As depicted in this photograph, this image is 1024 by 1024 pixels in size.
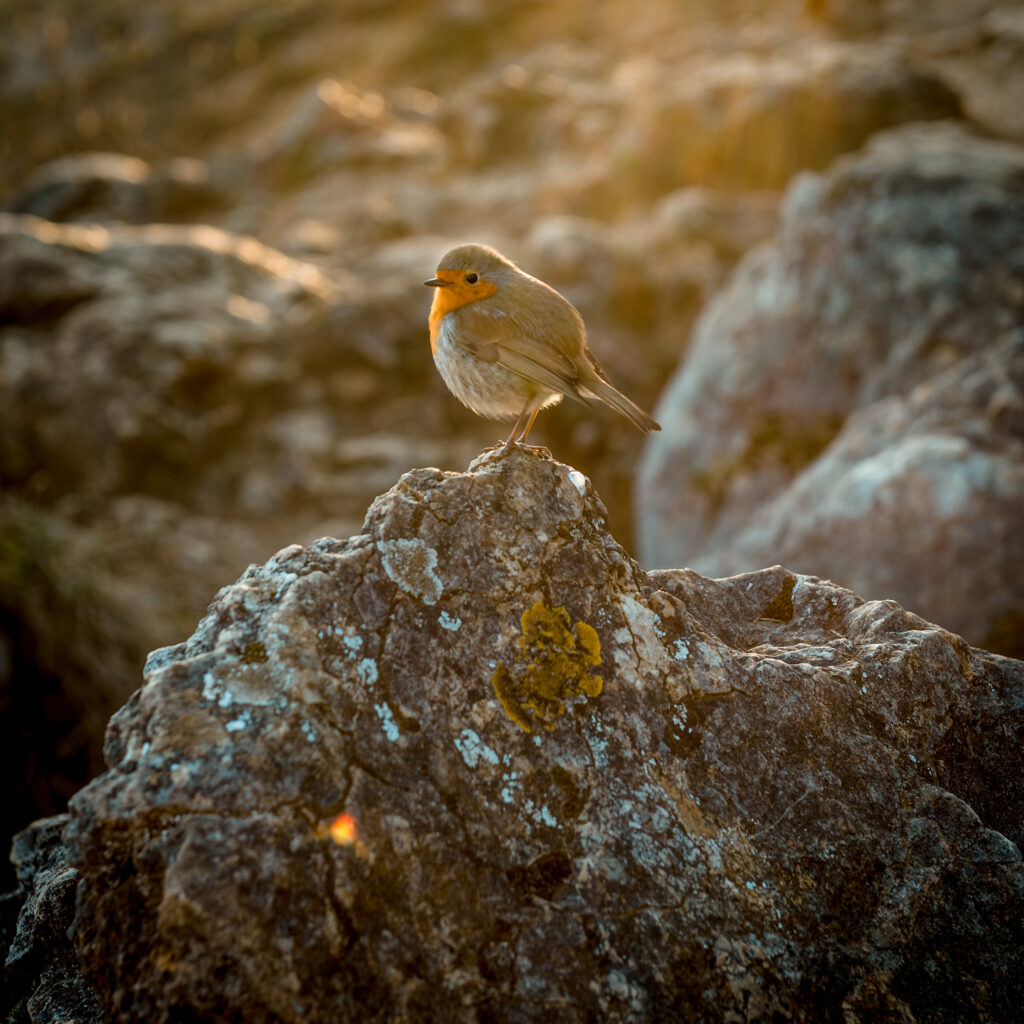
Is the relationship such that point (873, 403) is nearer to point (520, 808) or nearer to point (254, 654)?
point (520, 808)

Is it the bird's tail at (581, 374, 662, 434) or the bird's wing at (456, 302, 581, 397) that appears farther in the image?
the bird's wing at (456, 302, 581, 397)

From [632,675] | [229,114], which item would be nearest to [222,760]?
[632,675]

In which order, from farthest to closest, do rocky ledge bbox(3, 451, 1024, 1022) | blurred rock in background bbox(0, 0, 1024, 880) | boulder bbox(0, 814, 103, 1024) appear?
1. blurred rock in background bbox(0, 0, 1024, 880)
2. boulder bbox(0, 814, 103, 1024)
3. rocky ledge bbox(3, 451, 1024, 1022)

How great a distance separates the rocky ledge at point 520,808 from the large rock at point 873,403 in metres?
2.53

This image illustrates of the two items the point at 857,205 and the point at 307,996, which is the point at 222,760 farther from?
the point at 857,205

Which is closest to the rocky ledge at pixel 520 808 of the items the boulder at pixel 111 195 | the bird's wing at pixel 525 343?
the bird's wing at pixel 525 343

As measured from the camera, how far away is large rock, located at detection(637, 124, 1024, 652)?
5781 mm

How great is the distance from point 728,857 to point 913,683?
4.23 feet

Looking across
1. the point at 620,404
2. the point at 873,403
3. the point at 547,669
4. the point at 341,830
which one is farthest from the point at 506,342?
the point at 873,403

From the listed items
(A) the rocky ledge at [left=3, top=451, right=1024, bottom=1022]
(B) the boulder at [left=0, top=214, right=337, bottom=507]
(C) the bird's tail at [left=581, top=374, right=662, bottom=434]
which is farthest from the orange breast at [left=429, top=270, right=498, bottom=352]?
(B) the boulder at [left=0, top=214, right=337, bottom=507]

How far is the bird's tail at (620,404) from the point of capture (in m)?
3.98

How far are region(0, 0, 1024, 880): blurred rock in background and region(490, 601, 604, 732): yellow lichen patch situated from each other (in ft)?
12.9

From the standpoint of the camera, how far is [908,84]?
16531 millimetres

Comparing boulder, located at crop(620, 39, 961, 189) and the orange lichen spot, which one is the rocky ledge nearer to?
the orange lichen spot
